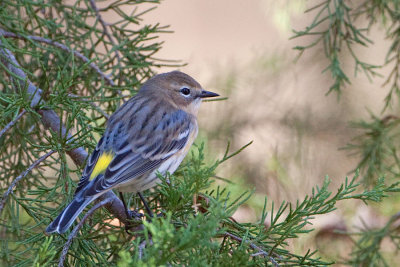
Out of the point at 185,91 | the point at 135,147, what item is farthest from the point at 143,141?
the point at 185,91

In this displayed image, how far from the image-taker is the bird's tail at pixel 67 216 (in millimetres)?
2525

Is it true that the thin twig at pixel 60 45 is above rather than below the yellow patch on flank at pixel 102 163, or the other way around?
above

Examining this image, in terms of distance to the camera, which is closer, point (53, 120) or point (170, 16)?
point (53, 120)

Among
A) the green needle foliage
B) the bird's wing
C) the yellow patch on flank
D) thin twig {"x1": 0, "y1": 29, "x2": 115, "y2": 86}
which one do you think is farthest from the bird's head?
the yellow patch on flank

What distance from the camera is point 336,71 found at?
153 inches

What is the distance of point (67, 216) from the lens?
2.60 meters

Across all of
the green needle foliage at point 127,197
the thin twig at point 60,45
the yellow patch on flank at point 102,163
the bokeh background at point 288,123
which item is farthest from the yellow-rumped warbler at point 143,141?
the bokeh background at point 288,123

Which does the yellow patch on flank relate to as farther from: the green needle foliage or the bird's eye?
the bird's eye

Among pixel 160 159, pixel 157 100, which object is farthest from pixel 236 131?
pixel 160 159

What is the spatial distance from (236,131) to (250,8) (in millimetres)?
4139

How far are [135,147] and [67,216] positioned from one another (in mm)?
972

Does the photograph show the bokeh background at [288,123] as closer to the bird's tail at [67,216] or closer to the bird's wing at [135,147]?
the bird's wing at [135,147]

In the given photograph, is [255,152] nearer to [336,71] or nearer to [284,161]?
[284,161]

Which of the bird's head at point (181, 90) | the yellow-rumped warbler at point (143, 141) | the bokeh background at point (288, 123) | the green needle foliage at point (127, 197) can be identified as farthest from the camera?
the bokeh background at point (288, 123)
